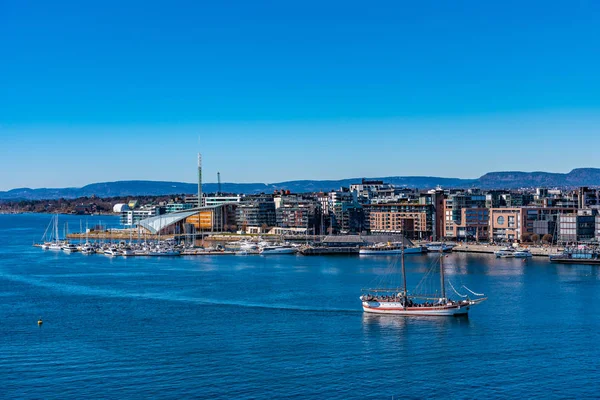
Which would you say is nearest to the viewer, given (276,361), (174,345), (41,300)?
(276,361)

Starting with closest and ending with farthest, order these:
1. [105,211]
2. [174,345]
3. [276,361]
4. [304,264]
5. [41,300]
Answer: [276,361]
[174,345]
[41,300]
[304,264]
[105,211]

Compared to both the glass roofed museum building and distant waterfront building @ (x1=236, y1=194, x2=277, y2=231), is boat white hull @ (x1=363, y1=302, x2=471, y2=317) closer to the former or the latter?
the glass roofed museum building

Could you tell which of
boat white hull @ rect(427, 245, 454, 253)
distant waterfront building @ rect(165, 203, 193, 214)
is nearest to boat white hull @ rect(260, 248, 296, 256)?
boat white hull @ rect(427, 245, 454, 253)

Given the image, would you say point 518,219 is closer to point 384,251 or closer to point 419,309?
point 384,251

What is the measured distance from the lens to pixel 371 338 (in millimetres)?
14273

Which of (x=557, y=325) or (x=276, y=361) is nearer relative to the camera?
(x=276, y=361)

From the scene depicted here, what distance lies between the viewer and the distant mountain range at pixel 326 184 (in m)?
170

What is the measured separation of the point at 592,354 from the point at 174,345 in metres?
6.72

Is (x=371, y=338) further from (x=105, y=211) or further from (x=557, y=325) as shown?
(x=105, y=211)

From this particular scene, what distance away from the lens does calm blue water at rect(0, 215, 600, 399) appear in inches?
442

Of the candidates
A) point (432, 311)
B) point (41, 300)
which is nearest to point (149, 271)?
point (41, 300)

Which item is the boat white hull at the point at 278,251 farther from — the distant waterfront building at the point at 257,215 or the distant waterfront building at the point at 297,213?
the distant waterfront building at the point at 257,215

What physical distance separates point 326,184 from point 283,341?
550 ft

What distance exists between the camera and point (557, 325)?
50.0 feet
